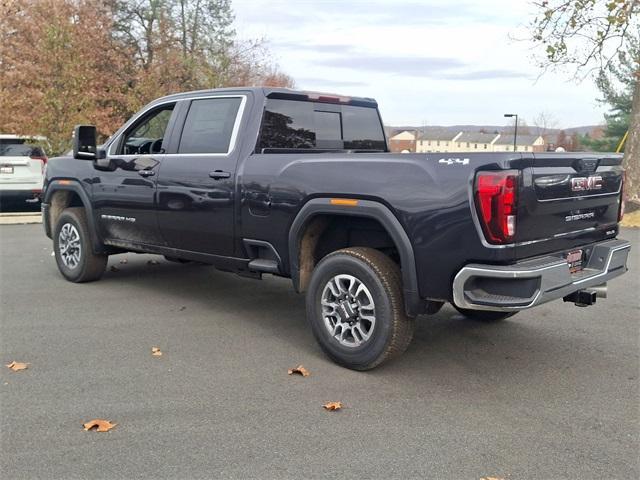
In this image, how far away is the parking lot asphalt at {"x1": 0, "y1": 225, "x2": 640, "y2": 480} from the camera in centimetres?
313

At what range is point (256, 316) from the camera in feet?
19.3

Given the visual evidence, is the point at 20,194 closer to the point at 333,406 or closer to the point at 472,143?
the point at 472,143

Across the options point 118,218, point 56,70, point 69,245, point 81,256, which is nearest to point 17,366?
point 118,218

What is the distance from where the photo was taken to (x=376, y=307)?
4.19m

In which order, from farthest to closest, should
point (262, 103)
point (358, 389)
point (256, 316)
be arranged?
1. point (256, 316)
2. point (262, 103)
3. point (358, 389)

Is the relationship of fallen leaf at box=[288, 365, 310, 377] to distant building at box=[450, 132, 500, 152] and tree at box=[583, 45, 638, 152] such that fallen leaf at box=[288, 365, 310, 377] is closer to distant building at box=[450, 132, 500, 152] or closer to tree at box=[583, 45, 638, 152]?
distant building at box=[450, 132, 500, 152]

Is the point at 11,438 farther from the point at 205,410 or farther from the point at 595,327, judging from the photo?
the point at 595,327

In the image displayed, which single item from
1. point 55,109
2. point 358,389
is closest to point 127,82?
point 55,109

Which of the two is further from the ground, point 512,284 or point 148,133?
point 148,133

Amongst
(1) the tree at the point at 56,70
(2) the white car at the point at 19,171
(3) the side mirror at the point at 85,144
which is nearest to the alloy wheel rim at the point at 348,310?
(3) the side mirror at the point at 85,144

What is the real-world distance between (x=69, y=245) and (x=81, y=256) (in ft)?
1.02

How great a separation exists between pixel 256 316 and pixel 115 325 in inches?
49.6

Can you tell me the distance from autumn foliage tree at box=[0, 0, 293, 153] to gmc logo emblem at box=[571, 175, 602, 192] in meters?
16.7

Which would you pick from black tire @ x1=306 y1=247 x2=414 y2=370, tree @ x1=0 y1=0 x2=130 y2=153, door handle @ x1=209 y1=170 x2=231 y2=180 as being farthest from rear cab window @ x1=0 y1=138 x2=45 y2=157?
black tire @ x1=306 y1=247 x2=414 y2=370
